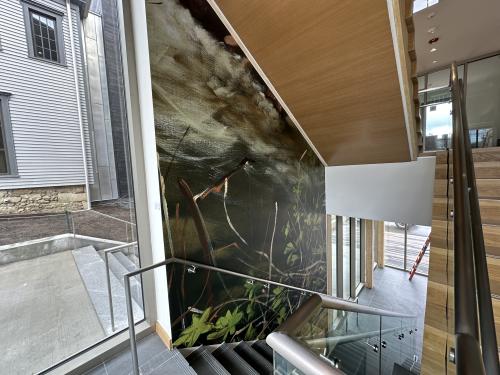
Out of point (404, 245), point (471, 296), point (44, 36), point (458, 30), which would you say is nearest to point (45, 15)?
point (44, 36)

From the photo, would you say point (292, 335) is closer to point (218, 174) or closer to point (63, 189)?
point (218, 174)

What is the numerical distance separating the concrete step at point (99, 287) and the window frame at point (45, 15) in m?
1.51

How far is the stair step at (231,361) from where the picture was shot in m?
2.28

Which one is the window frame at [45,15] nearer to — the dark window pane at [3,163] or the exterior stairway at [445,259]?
the dark window pane at [3,163]

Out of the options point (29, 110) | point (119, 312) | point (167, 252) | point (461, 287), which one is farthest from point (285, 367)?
point (29, 110)

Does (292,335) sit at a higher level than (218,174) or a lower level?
lower

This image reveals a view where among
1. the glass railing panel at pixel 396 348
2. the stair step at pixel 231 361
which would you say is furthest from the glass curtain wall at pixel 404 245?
the stair step at pixel 231 361

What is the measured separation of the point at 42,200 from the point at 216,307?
182 centimetres

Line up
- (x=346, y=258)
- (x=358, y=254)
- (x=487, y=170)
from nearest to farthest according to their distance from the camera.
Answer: (x=487, y=170) → (x=346, y=258) → (x=358, y=254)

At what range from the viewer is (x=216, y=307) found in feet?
8.02

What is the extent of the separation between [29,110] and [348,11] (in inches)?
104

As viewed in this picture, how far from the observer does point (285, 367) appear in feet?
2.72

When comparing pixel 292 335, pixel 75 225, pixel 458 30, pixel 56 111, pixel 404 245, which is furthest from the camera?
pixel 404 245

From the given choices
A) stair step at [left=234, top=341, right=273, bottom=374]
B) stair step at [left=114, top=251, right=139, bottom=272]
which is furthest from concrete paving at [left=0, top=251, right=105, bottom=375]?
stair step at [left=234, top=341, right=273, bottom=374]
